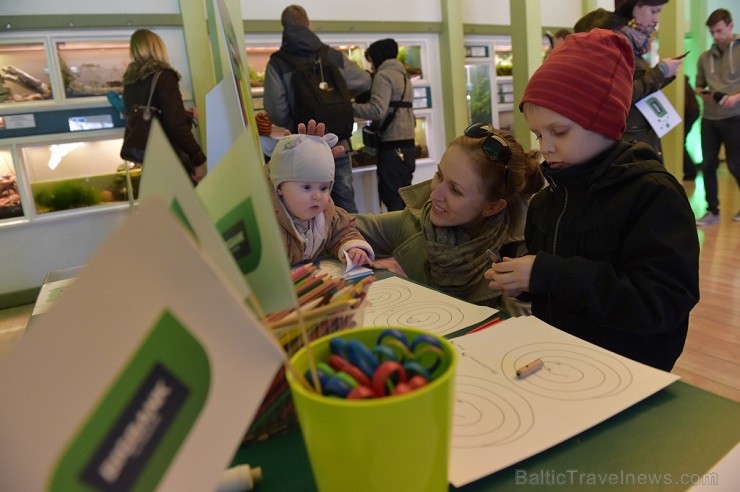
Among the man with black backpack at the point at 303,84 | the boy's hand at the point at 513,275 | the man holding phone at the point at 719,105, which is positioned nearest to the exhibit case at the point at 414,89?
the man with black backpack at the point at 303,84

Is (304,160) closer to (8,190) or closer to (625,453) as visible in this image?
(625,453)

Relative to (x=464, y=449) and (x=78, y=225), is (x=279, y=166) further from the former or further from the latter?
(x=78, y=225)

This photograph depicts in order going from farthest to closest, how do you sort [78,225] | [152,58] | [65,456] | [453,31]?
[453,31]
[78,225]
[152,58]
[65,456]

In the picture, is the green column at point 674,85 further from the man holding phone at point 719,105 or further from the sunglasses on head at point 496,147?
the sunglasses on head at point 496,147

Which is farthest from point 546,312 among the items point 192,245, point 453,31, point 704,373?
point 453,31

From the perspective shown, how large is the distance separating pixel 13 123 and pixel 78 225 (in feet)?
2.78

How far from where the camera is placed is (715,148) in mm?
4422

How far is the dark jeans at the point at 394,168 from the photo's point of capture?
421 centimetres

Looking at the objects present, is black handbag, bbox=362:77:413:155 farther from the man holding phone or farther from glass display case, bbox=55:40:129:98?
the man holding phone

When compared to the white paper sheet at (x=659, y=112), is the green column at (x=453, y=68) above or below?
above

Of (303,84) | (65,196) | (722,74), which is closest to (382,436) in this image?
(303,84)

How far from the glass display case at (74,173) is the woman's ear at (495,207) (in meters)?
3.33

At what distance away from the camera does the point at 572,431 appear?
22.3 inches

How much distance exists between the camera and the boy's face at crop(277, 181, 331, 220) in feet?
5.12
